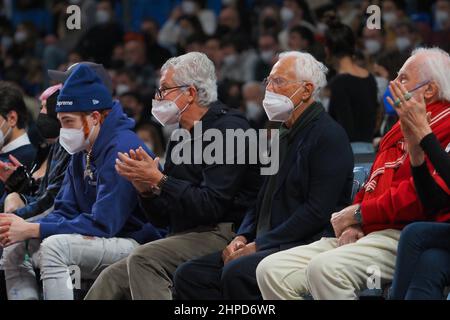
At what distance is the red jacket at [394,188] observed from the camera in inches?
204

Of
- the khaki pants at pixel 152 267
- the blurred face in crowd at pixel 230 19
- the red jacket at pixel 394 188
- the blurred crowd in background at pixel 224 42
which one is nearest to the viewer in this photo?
the red jacket at pixel 394 188

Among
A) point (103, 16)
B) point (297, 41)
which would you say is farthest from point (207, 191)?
point (103, 16)

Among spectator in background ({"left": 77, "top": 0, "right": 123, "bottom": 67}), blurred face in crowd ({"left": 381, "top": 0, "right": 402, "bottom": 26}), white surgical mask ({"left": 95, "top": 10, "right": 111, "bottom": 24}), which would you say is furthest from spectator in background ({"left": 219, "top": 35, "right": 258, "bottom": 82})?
white surgical mask ({"left": 95, "top": 10, "right": 111, "bottom": 24})

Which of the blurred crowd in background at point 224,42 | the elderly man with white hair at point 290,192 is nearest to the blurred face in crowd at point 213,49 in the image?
the blurred crowd in background at point 224,42

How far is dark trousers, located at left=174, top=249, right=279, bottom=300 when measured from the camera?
5.48 meters

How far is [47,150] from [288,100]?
74.7 inches

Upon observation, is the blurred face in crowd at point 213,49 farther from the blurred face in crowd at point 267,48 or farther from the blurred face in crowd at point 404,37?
the blurred face in crowd at point 404,37

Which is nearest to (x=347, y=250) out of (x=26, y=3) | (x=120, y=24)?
(x=120, y=24)

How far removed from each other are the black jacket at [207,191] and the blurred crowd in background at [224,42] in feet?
5.58

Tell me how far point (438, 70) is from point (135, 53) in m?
6.67

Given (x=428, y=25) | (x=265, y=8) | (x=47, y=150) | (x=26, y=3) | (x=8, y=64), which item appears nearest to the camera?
(x=47, y=150)
